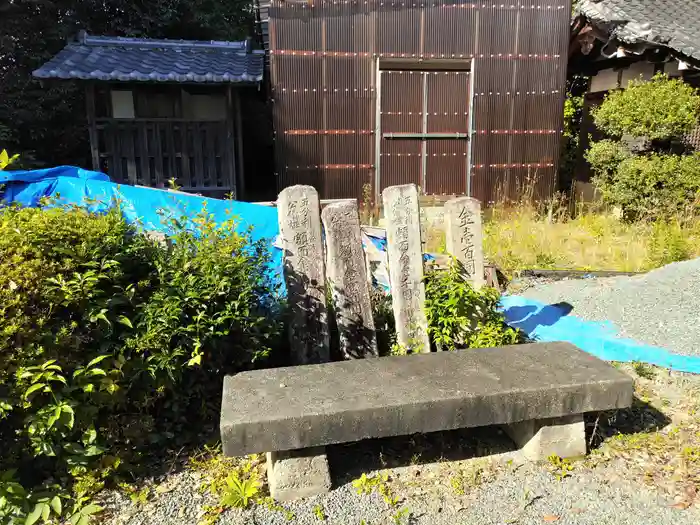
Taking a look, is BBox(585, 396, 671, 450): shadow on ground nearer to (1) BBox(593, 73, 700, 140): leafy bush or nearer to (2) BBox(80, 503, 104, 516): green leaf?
(2) BBox(80, 503, 104, 516): green leaf

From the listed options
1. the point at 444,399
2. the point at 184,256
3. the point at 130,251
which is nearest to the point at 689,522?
the point at 444,399

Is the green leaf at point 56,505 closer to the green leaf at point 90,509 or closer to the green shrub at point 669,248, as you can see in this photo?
the green leaf at point 90,509

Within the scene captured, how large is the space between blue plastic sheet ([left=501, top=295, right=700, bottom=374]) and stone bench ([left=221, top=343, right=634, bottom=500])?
136 centimetres

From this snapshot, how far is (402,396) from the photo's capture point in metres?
2.67

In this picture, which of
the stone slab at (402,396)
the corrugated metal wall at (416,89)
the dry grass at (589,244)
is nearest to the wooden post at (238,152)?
the corrugated metal wall at (416,89)

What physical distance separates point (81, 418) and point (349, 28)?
7640 mm

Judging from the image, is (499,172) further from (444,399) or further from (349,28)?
(444,399)

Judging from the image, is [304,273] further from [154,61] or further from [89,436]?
[154,61]

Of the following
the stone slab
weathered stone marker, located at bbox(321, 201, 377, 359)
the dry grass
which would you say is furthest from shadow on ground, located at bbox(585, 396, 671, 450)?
the dry grass

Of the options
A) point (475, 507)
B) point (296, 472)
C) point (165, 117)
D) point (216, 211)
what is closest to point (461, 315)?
point (475, 507)

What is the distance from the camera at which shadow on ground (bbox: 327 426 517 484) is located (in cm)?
291

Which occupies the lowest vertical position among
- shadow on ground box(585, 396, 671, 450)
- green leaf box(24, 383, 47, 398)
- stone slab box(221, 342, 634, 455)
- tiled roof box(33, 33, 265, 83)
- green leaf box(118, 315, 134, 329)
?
shadow on ground box(585, 396, 671, 450)

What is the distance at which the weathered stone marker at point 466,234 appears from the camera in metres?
3.76

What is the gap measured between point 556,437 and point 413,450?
83 centimetres
